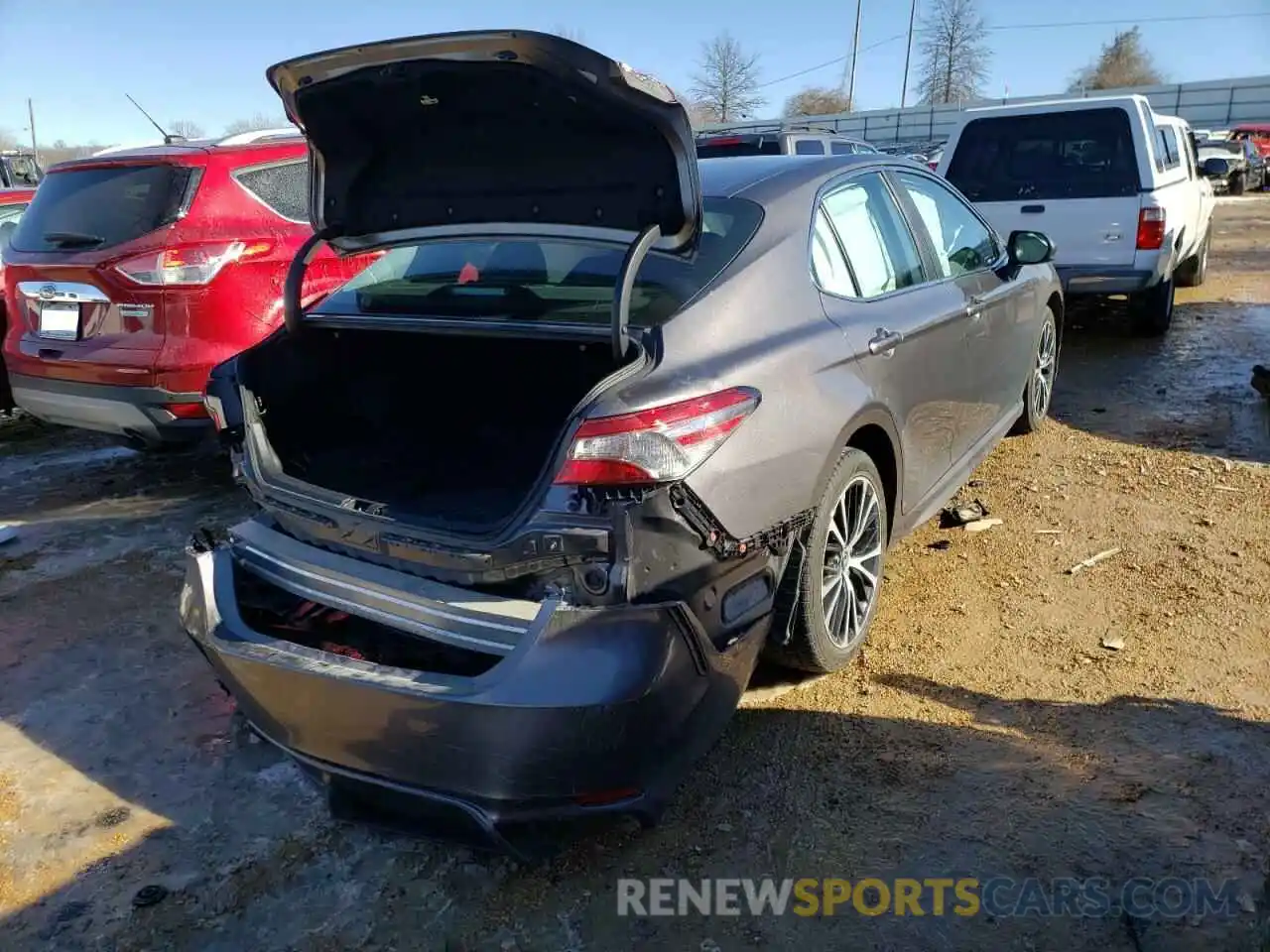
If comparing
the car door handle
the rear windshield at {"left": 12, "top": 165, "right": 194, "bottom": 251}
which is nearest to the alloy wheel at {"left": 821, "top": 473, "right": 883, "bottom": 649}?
the car door handle

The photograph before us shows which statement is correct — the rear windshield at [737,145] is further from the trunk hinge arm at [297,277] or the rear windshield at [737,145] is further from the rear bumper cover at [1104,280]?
the trunk hinge arm at [297,277]

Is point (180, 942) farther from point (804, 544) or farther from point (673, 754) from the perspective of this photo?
point (804, 544)

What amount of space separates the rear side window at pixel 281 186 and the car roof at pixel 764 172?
267 cm

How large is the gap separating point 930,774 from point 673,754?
932mm

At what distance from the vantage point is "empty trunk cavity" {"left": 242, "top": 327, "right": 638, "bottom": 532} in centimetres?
305

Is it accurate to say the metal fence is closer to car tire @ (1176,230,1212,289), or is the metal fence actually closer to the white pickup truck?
car tire @ (1176,230,1212,289)

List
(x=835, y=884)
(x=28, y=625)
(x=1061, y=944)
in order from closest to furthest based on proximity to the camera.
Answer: (x=1061, y=944)
(x=835, y=884)
(x=28, y=625)

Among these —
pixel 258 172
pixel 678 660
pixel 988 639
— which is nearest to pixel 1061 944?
pixel 678 660

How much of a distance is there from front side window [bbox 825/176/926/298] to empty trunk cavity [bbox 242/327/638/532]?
105 centimetres

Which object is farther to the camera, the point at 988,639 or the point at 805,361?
the point at 988,639

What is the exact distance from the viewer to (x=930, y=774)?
2789 millimetres

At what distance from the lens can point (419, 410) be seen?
11.4 feet

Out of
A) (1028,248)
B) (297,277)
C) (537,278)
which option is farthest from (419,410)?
(1028,248)

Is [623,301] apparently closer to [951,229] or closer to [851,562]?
[851,562]
